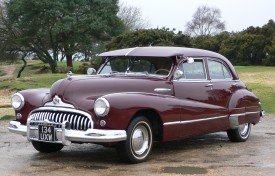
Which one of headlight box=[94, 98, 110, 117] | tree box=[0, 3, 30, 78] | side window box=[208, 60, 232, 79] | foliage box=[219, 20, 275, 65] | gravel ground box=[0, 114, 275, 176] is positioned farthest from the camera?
tree box=[0, 3, 30, 78]

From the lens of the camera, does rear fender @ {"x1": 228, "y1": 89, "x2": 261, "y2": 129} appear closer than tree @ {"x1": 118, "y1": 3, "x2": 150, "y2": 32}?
Yes

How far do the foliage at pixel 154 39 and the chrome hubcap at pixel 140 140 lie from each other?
880 inches

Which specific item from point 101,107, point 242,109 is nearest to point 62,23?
point 242,109

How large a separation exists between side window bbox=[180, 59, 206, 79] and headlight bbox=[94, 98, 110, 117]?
2.02m

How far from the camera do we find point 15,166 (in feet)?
22.8

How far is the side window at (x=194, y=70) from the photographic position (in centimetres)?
847

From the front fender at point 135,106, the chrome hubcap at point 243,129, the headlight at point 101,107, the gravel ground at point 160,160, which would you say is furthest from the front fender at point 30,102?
the chrome hubcap at point 243,129

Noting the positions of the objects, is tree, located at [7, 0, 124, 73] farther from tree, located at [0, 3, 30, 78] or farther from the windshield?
the windshield

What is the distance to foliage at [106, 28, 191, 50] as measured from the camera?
3023cm

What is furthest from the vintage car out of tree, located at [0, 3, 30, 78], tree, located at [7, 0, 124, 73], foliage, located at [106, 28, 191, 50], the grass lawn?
tree, located at [0, 3, 30, 78]

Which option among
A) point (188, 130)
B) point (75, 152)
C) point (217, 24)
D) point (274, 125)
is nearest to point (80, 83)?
point (75, 152)

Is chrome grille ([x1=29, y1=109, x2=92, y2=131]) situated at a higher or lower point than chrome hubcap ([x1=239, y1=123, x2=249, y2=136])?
higher

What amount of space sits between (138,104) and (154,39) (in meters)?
23.8

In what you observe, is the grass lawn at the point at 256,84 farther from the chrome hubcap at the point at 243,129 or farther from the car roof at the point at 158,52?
the car roof at the point at 158,52
